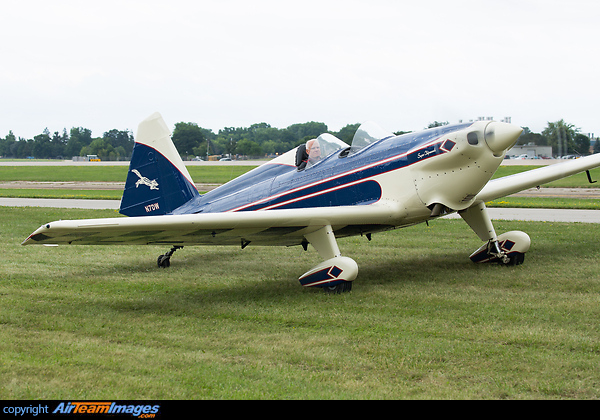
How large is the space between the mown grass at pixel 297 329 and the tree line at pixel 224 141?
2.14 meters

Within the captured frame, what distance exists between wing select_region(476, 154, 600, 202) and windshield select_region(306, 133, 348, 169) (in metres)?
2.60

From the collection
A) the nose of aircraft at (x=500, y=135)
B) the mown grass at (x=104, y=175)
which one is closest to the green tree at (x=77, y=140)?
the mown grass at (x=104, y=175)

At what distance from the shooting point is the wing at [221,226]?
6.93 meters

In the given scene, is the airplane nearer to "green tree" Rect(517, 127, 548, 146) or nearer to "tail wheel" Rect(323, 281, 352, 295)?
"tail wheel" Rect(323, 281, 352, 295)

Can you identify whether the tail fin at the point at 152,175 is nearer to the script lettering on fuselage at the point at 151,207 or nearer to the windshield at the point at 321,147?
the script lettering on fuselage at the point at 151,207

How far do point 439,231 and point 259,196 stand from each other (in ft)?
20.1

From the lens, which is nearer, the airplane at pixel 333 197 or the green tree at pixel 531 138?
the airplane at pixel 333 197

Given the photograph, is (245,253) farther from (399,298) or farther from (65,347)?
(65,347)

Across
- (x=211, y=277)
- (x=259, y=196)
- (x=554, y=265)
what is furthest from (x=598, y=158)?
(x=211, y=277)

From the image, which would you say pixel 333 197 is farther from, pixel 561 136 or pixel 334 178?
pixel 561 136

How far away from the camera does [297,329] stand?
630 cm

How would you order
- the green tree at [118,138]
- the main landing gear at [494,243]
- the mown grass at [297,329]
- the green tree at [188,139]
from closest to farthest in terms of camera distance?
the mown grass at [297,329] < the main landing gear at [494,243] < the green tree at [188,139] < the green tree at [118,138]

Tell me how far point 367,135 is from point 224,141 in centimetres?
8562

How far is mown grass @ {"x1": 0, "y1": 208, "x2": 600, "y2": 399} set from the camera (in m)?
4.62
